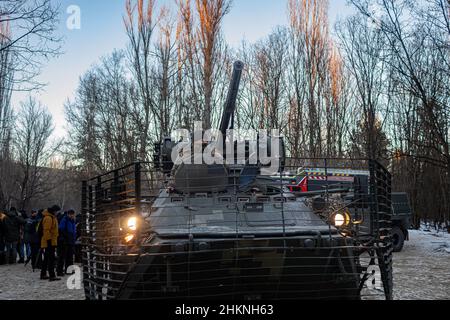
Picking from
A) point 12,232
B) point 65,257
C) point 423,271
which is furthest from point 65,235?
point 423,271

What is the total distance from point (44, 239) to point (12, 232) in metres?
3.74

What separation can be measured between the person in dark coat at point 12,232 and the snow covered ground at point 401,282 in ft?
2.53

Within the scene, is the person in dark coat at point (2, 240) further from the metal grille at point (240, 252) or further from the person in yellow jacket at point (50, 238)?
the metal grille at point (240, 252)

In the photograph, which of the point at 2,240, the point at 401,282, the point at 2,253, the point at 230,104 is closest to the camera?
the point at 230,104

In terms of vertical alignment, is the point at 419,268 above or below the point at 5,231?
below

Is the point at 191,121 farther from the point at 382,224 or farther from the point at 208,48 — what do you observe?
the point at 382,224

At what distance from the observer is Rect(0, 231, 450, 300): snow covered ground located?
8.98 meters

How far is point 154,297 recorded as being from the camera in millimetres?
4996

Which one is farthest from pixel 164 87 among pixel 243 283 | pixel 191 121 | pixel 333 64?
pixel 243 283

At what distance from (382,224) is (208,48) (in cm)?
1663

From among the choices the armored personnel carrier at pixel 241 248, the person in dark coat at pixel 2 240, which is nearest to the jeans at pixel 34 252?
the person in dark coat at pixel 2 240

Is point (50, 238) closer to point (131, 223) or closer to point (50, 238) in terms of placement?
point (50, 238)

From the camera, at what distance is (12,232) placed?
14258mm

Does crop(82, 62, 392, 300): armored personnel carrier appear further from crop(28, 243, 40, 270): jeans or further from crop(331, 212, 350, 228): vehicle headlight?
crop(28, 243, 40, 270): jeans
